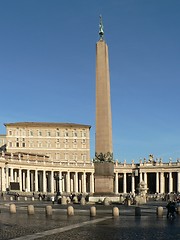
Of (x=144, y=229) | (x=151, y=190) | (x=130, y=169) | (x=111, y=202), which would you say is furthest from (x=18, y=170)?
(x=144, y=229)

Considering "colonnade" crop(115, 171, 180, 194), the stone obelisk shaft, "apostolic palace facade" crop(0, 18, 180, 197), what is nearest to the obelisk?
the stone obelisk shaft

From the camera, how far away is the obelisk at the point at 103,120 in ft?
105

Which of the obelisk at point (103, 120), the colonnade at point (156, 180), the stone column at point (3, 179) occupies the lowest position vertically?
the colonnade at point (156, 180)

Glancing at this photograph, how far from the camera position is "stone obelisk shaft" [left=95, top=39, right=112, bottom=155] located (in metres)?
32.1

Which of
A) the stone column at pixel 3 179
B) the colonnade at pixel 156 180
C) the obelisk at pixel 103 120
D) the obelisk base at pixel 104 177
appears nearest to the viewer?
the obelisk at pixel 103 120

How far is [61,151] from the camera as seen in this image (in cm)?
11112

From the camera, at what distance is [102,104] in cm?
3222

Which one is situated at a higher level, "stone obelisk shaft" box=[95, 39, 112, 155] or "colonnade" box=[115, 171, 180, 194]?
"stone obelisk shaft" box=[95, 39, 112, 155]

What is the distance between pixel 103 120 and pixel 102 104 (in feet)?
3.72

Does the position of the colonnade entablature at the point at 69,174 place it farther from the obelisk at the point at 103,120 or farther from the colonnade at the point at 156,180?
the obelisk at the point at 103,120

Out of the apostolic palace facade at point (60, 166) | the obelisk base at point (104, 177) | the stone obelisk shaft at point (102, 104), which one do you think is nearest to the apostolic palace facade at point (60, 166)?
the apostolic palace facade at point (60, 166)

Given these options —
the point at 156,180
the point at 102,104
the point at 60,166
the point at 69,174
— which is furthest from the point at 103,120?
the point at 156,180

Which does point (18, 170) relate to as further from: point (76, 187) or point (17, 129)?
point (17, 129)

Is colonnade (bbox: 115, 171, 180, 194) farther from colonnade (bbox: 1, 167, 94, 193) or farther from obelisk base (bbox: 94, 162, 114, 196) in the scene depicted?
obelisk base (bbox: 94, 162, 114, 196)
